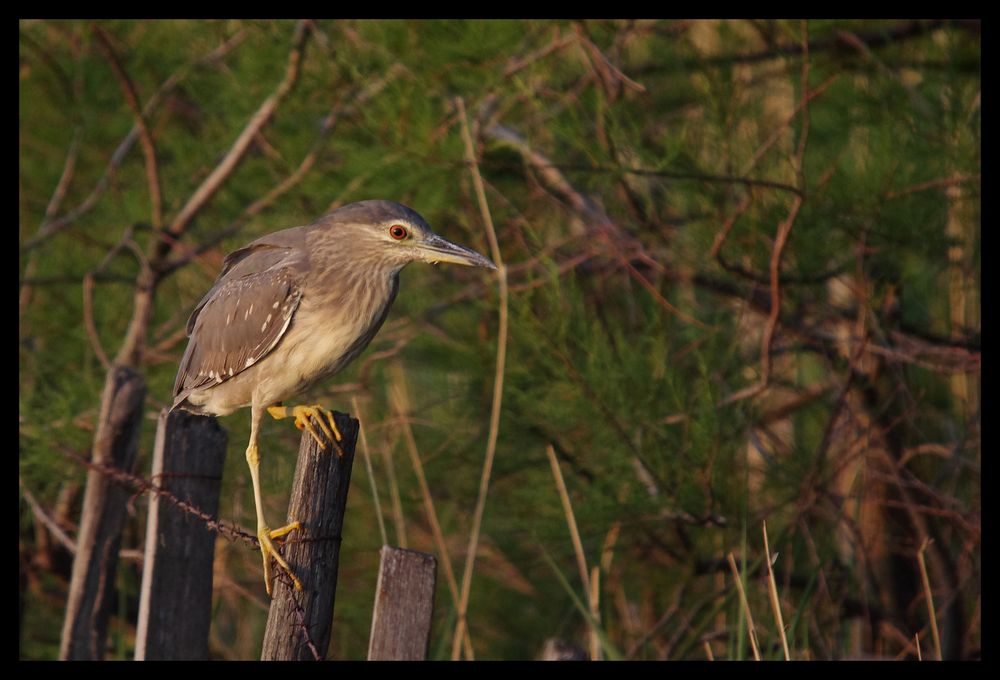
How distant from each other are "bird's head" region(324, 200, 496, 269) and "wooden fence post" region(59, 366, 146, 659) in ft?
3.03

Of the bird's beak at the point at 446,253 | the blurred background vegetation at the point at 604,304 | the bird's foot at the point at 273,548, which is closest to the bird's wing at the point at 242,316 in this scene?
the bird's beak at the point at 446,253

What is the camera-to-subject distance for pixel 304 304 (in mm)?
3480

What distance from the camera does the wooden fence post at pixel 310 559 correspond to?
2.67 m

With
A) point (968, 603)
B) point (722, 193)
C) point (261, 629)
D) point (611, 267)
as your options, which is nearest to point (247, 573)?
point (261, 629)

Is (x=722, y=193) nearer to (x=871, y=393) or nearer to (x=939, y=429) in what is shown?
(x=871, y=393)

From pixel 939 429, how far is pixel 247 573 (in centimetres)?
396

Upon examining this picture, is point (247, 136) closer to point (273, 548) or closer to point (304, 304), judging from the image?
point (304, 304)

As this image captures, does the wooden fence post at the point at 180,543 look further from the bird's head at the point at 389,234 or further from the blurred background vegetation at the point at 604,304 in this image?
the blurred background vegetation at the point at 604,304

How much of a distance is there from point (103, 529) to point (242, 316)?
0.94 metres

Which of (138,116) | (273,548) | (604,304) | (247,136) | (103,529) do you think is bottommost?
(103,529)

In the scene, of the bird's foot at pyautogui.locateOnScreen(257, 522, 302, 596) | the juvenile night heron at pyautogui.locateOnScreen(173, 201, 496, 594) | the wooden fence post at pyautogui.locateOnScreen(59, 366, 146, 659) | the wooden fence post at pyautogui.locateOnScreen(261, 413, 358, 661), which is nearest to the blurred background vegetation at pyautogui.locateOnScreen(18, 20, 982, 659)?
the wooden fence post at pyautogui.locateOnScreen(59, 366, 146, 659)

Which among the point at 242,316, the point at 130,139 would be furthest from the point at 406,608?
the point at 130,139

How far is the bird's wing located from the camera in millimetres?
3500

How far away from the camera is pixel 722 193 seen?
5.09 m
